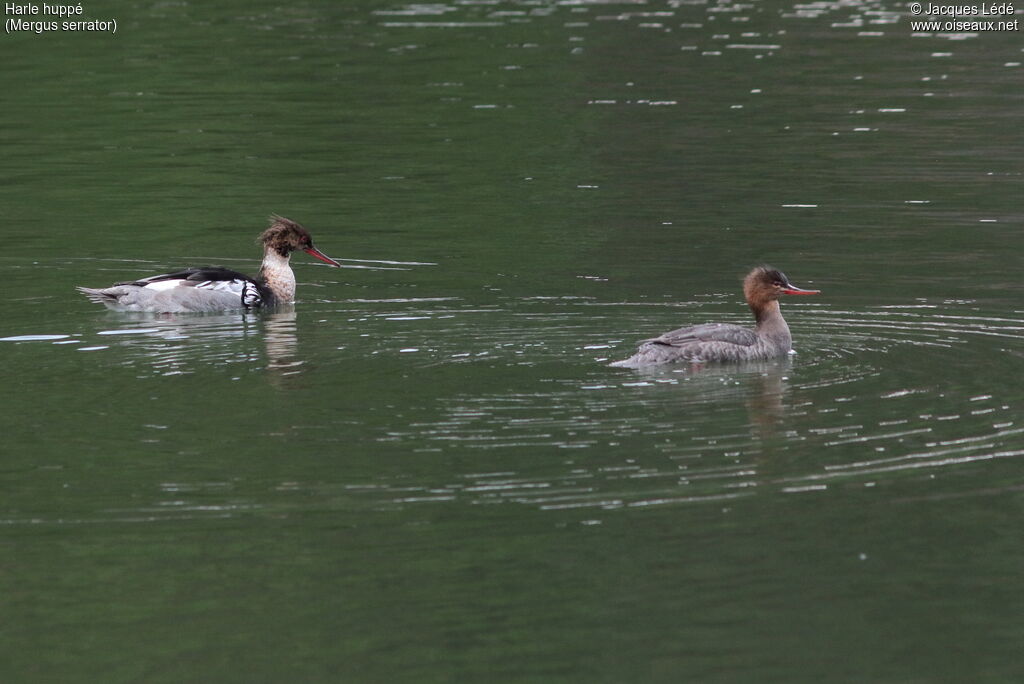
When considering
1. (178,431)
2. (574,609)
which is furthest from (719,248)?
(574,609)

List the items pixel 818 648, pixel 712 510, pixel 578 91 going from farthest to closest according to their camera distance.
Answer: pixel 578 91
pixel 712 510
pixel 818 648

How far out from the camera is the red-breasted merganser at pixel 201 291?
17344 mm

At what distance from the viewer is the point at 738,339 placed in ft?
46.3

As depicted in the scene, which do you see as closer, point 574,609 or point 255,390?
point 574,609

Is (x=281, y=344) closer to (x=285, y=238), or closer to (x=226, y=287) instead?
(x=226, y=287)

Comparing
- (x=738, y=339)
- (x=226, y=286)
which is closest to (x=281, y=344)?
(x=226, y=286)

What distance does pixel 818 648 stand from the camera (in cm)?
848

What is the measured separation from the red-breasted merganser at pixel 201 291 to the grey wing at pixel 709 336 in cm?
497

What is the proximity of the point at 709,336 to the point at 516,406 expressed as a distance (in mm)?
2311

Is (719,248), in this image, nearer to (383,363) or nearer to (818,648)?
(383,363)

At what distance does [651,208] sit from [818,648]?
14.3 m

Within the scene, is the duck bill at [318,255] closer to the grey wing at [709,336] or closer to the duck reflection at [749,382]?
the grey wing at [709,336]

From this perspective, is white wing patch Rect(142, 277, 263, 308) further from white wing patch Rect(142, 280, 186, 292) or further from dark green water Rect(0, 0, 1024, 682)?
dark green water Rect(0, 0, 1024, 682)

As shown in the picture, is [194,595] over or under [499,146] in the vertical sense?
under
